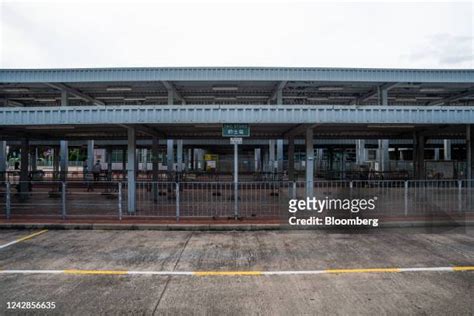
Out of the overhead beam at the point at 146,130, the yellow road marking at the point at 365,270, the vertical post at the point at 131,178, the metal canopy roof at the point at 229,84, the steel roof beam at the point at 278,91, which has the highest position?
the metal canopy roof at the point at 229,84

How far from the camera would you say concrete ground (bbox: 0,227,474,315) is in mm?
4262

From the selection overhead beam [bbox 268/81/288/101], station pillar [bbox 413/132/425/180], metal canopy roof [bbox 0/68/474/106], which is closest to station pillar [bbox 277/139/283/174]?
metal canopy roof [bbox 0/68/474/106]

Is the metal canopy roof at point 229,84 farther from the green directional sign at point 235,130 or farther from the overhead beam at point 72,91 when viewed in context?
the green directional sign at point 235,130

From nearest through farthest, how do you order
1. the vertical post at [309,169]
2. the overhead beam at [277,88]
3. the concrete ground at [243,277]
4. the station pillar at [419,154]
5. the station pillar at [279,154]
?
1. the concrete ground at [243,277]
2. the vertical post at [309,169]
3. the station pillar at [419,154]
4. the overhead beam at [277,88]
5. the station pillar at [279,154]

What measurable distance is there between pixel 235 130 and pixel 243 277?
19.3ft

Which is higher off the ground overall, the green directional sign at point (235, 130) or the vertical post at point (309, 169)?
the green directional sign at point (235, 130)

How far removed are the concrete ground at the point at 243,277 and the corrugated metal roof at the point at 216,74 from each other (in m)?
11.4

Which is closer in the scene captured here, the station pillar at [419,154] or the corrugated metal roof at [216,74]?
the station pillar at [419,154]

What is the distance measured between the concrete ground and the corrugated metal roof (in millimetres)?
11378

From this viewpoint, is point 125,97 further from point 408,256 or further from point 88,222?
point 408,256

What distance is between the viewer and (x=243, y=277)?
5305 mm

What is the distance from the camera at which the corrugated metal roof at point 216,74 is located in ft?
55.3

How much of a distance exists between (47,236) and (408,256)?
9.99 meters

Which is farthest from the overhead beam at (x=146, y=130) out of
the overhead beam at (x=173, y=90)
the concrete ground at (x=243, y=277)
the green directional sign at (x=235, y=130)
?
the concrete ground at (x=243, y=277)
